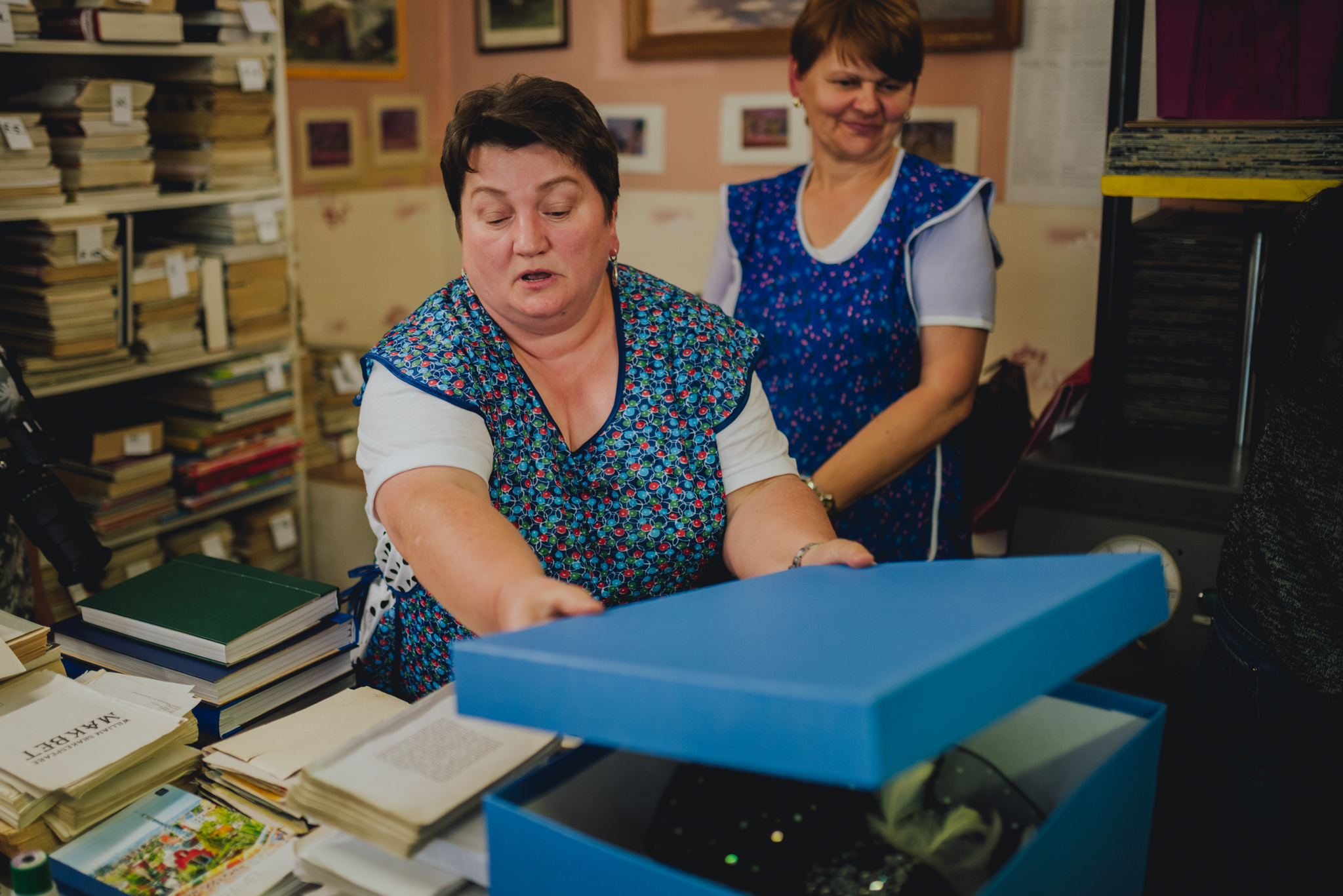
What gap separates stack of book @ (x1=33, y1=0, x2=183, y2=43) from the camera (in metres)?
2.70

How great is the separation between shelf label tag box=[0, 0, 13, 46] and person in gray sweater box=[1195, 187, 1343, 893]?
8.76 ft

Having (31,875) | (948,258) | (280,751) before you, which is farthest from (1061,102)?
(31,875)

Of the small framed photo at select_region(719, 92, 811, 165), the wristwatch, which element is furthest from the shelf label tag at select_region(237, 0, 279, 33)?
the wristwatch

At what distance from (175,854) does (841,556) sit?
71 centimetres

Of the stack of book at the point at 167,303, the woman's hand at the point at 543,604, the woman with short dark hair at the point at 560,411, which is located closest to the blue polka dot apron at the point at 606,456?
the woman with short dark hair at the point at 560,411

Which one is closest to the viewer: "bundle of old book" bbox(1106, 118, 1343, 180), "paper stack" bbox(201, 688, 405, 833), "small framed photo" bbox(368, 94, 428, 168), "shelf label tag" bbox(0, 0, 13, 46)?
"paper stack" bbox(201, 688, 405, 833)

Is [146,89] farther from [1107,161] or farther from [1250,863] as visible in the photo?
[1250,863]

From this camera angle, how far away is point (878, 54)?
1884 millimetres

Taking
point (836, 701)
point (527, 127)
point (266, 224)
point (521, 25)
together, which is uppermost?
point (521, 25)

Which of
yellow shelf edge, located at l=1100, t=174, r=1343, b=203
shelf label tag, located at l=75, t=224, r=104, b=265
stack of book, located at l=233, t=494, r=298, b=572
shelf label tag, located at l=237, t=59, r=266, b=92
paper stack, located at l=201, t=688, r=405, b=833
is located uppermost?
shelf label tag, located at l=237, t=59, r=266, b=92

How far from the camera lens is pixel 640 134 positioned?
3703 mm

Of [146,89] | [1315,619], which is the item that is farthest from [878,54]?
[146,89]

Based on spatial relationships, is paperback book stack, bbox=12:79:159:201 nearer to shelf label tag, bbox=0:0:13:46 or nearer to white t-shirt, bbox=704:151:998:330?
shelf label tag, bbox=0:0:13:46

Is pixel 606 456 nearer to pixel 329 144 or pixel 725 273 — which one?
pixel 725 273
